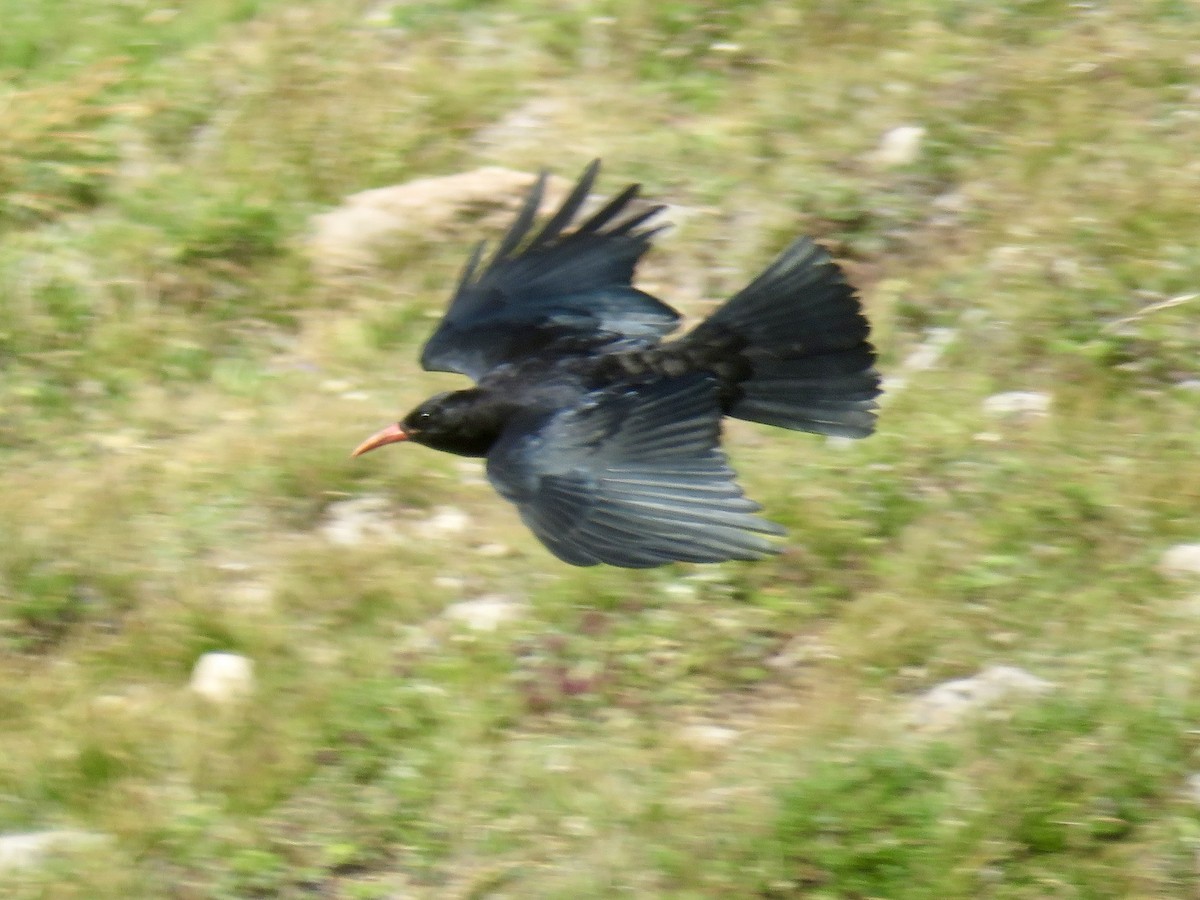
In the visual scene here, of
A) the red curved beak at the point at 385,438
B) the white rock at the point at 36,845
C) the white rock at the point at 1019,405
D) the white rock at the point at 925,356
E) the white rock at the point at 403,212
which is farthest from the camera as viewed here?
the white rock at the point at 403,212

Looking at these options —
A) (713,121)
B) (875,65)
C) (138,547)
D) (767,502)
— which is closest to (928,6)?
(875,65)

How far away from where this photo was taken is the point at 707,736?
15.3 feet

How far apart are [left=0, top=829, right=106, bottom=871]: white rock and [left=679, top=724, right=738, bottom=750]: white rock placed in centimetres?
154

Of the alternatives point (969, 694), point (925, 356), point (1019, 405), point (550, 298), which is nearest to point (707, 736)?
point (969, 694)

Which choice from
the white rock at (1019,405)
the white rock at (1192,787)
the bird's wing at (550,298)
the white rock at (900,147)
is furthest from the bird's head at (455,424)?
the white rock at (900,147)

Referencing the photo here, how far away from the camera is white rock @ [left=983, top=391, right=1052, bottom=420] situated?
18.2 feet

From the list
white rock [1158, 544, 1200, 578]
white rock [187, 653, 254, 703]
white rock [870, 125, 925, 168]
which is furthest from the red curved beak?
white rock [870, 125, 925, 168]

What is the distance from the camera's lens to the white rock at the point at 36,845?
4422mm

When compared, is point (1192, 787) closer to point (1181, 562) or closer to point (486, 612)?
point (1181, 562)

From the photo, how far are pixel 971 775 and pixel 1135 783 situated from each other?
370 mm

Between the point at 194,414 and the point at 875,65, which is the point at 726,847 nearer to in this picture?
the point at 194,414

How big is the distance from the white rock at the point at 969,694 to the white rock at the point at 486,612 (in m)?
1.27

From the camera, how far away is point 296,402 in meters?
6.36

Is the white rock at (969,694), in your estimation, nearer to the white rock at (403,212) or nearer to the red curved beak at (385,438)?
the red curved beak at (385,438)
